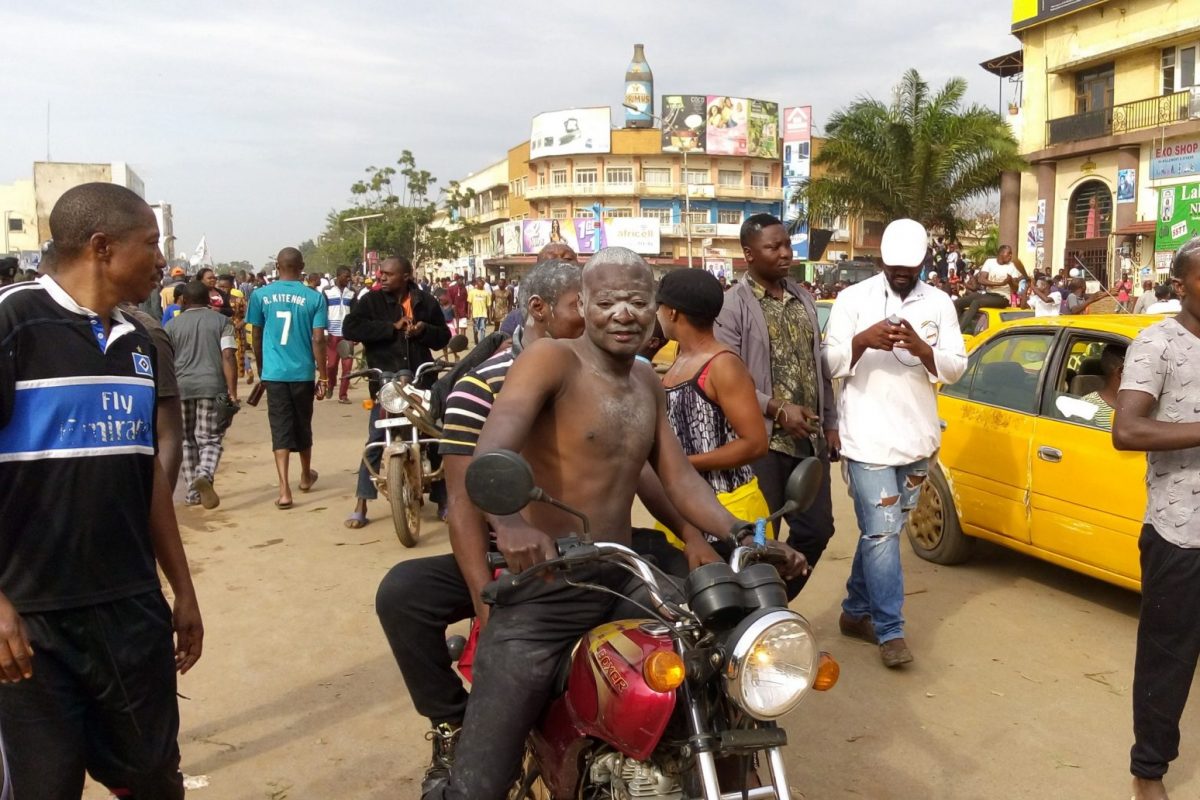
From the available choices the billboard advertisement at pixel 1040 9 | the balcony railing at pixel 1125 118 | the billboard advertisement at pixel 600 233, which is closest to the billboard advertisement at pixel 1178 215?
the balcony railing at pixel 1125 118

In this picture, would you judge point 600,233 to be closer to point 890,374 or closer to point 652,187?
point 652,187

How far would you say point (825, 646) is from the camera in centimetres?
507

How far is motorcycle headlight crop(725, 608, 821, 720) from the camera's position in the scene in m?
2.00

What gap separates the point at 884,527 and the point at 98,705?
133 inches

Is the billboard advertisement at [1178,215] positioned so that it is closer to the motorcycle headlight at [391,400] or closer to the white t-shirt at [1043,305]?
the white t-shirt at [1043,305]

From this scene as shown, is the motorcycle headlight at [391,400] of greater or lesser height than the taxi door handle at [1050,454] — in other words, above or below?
above

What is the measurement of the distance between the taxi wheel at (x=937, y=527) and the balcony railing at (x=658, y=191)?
223 ft

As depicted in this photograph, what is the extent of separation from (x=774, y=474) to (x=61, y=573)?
9.47 ft

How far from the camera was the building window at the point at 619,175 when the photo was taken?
74.3m

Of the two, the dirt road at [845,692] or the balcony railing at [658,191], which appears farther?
the balcony railing at [658,191]

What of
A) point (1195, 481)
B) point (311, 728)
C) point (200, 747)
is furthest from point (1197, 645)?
point (200, 747)

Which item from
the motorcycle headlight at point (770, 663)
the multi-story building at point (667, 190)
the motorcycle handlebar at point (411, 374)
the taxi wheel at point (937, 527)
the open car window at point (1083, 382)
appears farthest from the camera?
the multi-story building at point (667, 190)

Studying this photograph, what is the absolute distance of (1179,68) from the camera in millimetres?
29578

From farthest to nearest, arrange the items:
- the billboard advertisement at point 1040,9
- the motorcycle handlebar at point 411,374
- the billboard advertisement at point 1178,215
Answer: the billboard advertisement at point 1040,9 < the billboard advertisement at point 1178,215 < the motorcycle handlebar at point 411,374
